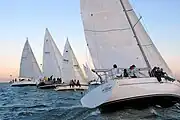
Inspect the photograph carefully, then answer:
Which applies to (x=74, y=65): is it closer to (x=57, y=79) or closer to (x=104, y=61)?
(x=57, y=79)

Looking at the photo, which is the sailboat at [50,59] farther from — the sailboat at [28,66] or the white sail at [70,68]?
the sailboat at [28,66]

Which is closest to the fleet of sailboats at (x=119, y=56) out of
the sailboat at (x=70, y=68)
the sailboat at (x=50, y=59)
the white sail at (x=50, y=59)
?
the sailboat at (x=70, y=68)

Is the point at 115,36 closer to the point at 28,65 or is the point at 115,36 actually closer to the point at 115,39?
the point at 115,39

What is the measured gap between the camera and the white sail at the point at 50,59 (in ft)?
219

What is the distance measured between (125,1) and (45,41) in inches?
1814

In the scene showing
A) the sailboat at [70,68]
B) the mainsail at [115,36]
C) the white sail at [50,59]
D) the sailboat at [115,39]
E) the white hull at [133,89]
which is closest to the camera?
the white hull at [133,89]

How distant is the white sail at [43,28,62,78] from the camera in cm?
6681

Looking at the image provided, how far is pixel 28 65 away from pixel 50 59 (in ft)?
52.7

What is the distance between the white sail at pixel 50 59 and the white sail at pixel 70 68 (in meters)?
5.11

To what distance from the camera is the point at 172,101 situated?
738 inches

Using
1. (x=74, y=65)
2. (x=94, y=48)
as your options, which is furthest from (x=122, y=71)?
(x=74, y=65)

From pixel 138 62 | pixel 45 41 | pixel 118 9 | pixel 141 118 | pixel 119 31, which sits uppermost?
pixel 45 41

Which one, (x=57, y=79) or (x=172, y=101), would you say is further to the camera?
(x=57, y=79)

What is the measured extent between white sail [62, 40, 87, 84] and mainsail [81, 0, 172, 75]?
113ft
